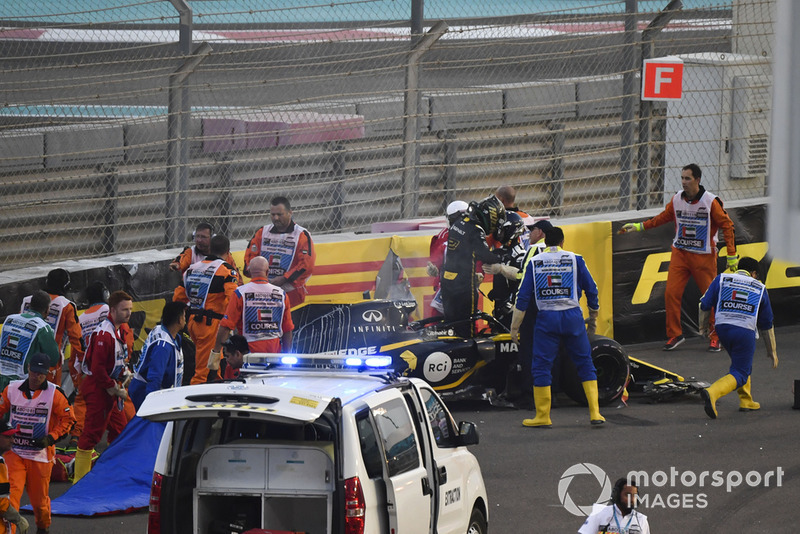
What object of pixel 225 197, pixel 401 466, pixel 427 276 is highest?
pixel 225 197

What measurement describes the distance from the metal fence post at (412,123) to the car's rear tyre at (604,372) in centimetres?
316

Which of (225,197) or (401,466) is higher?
(225,197)

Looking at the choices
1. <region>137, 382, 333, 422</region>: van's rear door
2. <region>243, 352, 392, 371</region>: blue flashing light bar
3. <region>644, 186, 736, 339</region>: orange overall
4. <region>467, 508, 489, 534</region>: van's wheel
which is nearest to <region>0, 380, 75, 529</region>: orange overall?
<region>243, 352, 392, 371</region>: blue flashing light bar

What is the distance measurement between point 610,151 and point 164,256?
5577mm

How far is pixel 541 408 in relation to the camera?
33.4 ft

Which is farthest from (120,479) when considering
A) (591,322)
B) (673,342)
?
(673,342)

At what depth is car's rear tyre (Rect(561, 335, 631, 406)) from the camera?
10.8 m

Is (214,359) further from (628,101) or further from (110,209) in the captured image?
(628,101)

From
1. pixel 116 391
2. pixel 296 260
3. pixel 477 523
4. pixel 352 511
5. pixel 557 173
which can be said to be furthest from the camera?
pixel 557 173

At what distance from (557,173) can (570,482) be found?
5.86m

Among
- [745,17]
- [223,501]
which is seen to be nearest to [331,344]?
[223,501]

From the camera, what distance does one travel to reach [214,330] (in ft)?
36.6

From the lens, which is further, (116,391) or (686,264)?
(686,264)

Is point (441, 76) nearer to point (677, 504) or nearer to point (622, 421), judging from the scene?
point (622, 421)
